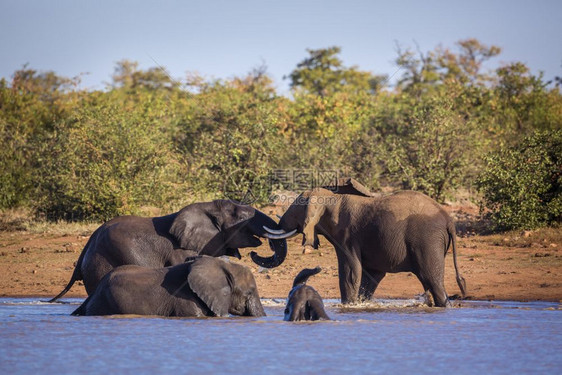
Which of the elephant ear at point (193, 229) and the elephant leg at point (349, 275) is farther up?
the elephant ear at point (193, 229)

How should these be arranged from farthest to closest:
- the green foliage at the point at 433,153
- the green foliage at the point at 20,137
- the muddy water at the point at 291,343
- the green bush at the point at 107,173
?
the green foliage at the point at 20,137
the green foliage at the point at 433,153
the green bush at the point at 107,173
the muddy water at the point at 291,343

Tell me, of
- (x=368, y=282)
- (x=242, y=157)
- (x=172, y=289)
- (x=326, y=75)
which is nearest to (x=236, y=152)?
(x=242, y=157)

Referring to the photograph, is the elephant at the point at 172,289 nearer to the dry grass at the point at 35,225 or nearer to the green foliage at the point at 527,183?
the dry grass at the point at 35,225

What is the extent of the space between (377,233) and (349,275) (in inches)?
25.2

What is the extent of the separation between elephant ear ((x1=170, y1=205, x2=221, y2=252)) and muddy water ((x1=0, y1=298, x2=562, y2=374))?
4.11 ft

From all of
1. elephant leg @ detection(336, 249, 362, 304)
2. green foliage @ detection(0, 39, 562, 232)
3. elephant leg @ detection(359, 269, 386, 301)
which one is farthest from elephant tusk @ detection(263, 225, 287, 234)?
green foliage @ detection(0, 39, 562, 232)

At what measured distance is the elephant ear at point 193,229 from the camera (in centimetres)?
1082

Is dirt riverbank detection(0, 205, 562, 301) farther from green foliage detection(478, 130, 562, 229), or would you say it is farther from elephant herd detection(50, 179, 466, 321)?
elephant herd detection(50, 179, 466, 321)

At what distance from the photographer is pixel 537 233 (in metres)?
16.0

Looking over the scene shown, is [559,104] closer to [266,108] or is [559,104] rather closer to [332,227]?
[266,108]

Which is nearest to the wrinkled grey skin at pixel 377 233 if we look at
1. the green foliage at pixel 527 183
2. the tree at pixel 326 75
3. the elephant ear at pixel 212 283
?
the elephant ear at pixel 212 283

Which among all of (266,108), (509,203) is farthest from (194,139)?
(509,203)

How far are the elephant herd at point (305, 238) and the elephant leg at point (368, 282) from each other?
0.01m

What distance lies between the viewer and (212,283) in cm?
961
